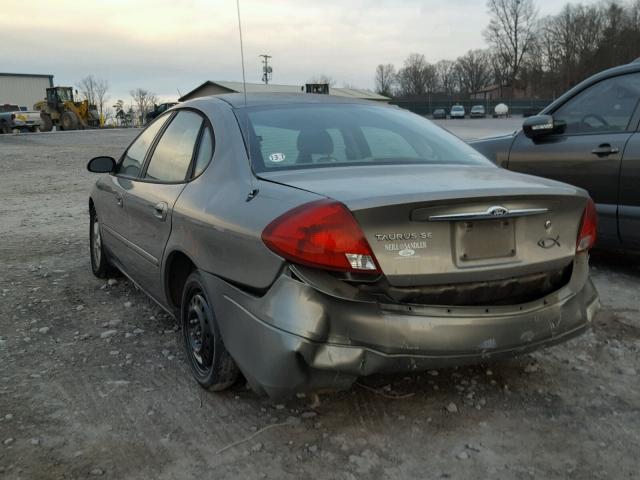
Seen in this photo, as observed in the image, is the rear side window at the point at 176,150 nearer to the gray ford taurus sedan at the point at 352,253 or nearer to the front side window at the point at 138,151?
the gray ford taurus sedan at the point at 352,253

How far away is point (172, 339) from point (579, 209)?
247 centimetres

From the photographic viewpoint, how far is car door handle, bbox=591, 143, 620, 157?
186 inches

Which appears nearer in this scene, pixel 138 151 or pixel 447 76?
pixel 138 151

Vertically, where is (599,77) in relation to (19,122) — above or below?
below

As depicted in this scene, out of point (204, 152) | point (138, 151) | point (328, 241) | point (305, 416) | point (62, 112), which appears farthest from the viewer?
point (62, 112)

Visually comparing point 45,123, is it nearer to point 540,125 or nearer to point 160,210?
point 540,125

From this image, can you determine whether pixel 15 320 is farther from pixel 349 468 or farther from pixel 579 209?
pixel 579 209

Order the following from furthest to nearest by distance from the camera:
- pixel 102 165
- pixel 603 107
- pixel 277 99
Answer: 1. pixel 603 107
2. pixel 102 165
3. pixel 277 99

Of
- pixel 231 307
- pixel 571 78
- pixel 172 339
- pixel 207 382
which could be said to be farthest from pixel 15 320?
pixel 571 78

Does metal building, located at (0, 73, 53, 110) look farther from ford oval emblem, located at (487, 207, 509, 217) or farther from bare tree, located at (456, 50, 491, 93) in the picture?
ford oval emblem, located at (487, 207, 509, 217)

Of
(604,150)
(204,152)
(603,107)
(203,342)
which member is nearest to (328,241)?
(203,342)

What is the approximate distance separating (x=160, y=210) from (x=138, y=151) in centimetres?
112

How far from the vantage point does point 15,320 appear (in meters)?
4.31

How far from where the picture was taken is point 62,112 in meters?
45.6
